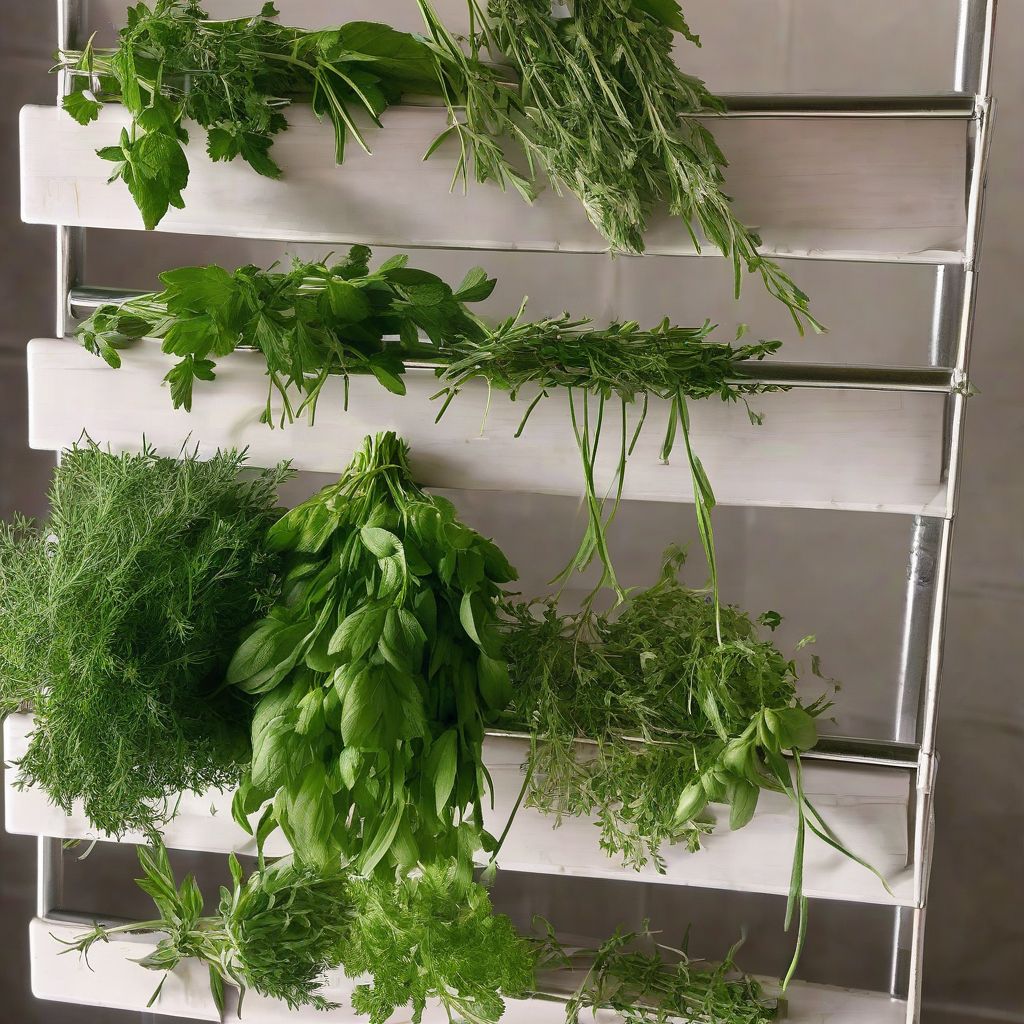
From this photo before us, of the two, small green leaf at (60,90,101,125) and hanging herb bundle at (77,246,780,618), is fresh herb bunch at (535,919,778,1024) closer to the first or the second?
hanging herb bundle at (77,246,780,618)

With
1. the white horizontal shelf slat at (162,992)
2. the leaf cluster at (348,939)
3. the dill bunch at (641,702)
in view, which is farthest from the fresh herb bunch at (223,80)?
the white horizontal shelf slat at (162,992)

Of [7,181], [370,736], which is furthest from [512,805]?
[7,181]

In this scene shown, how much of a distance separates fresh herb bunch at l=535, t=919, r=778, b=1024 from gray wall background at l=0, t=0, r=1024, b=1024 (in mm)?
162

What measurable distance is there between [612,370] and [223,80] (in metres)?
0.37

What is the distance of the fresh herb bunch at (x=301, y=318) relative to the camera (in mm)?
663

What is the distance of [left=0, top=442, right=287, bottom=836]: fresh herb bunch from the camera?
670mm

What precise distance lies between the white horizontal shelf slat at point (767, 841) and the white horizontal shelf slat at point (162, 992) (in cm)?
14

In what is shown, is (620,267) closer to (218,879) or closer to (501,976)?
(501,976)

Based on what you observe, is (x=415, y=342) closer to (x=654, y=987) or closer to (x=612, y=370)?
(x=612, y=370)

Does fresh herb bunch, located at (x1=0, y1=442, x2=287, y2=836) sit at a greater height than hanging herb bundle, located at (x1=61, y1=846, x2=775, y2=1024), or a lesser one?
greater

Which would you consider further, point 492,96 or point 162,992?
point 162,992

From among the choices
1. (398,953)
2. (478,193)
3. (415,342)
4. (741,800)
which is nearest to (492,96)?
(478,193)

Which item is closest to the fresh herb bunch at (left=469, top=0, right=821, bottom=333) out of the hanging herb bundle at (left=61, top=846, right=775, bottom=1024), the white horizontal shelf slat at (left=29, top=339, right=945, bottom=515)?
the white horizontal shelf slat at (left=29, top=339, right=945, bottom=515)

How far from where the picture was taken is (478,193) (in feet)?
2.45
